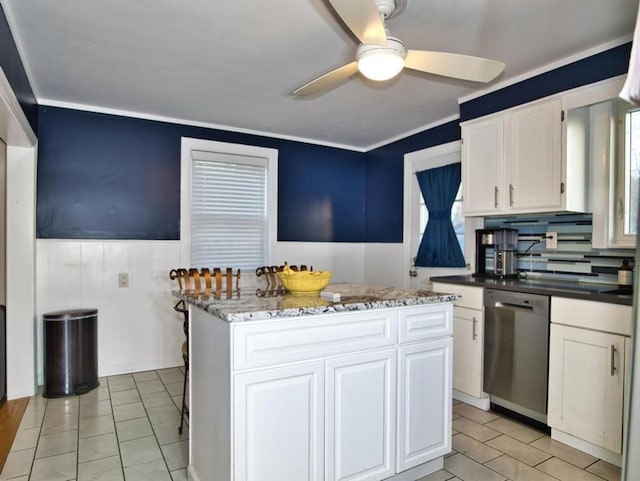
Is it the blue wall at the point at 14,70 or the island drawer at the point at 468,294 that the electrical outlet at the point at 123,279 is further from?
the island drawer at the point at 468,294

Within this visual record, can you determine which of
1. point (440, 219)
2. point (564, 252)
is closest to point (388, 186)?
point (440, 219)

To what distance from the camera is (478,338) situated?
2.88 metres

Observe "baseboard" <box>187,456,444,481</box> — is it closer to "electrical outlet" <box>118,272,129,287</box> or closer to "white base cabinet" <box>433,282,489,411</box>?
"white base cabinet" <box>433,282,489,411</box>

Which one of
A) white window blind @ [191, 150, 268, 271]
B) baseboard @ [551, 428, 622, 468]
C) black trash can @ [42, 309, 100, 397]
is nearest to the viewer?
baseboard @ [551, 428, 622, 468]

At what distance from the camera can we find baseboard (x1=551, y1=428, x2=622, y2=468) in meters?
2.19

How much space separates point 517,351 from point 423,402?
1013 mm

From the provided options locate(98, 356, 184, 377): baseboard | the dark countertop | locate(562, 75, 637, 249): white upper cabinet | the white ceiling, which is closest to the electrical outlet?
locate(98, 356, 184, 377): baseboard

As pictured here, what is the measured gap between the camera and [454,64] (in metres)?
1.96

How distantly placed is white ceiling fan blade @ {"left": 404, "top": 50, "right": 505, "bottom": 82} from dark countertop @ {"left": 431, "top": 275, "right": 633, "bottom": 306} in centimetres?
135

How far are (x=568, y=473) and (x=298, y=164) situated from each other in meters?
3.73

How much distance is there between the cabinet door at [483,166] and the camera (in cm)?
300

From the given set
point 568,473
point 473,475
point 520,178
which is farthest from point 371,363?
point 520,178

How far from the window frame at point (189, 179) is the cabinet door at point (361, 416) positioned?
8.64ft

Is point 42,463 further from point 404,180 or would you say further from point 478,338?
point 404,180
